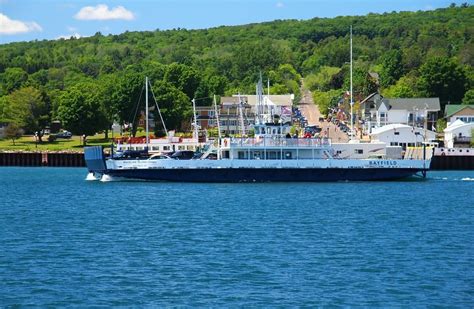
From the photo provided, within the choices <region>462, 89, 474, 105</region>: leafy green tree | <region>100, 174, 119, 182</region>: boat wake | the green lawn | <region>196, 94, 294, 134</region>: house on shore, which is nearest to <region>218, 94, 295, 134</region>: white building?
<region>196, 94, 294, 134</region>: house on shore

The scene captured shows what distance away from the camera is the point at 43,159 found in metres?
115

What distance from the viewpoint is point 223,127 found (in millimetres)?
141625

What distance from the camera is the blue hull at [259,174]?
7888 centimetres

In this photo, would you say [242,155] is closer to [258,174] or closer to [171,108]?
[258,174]

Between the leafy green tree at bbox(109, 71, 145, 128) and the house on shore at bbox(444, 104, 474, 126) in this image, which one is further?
the leafy green tree at bbox(109, 71, 145, 128)

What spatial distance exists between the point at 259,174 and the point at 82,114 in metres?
54.6

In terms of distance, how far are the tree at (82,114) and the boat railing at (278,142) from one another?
52901mm

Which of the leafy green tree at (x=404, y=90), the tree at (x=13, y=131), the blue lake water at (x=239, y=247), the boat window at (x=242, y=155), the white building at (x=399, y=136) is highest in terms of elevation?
the leafy green tree at (x=404, y=90)

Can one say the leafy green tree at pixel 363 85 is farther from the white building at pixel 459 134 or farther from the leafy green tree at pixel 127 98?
the leafy green tree at pixel 127 98

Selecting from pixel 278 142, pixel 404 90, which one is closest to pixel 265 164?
pixel 278 142

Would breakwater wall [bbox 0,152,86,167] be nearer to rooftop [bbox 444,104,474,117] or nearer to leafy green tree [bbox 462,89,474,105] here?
rooftop [bbox 444,104,474,117]

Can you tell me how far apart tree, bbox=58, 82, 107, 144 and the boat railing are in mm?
52901

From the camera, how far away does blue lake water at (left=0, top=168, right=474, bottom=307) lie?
113 ft

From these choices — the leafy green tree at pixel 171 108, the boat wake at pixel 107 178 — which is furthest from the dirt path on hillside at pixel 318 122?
the boat wake at pixel 107 178
